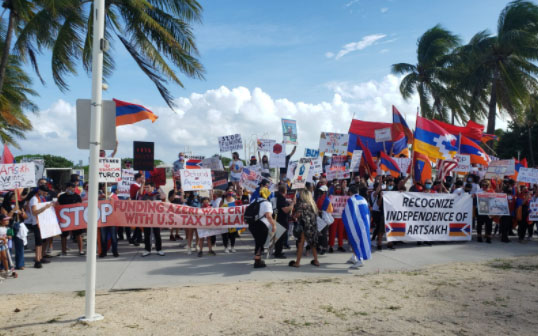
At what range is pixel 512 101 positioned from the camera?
24062 millimetres

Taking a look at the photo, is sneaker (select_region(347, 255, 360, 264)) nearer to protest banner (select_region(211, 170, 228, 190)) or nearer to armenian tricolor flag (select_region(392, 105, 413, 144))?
protest banner (select_region(211, 170, 228, 190))

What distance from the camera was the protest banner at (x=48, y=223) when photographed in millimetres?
8297

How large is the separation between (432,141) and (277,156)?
564cm

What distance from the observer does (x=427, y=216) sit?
10508 millimetres

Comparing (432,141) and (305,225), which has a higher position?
(432,141)

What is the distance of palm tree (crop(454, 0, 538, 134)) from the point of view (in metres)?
23.0

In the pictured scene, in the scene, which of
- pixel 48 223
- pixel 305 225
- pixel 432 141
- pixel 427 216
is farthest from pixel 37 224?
A: pixel 432 141

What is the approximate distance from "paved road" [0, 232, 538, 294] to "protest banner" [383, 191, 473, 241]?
0.40m

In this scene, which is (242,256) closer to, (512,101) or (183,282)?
(183,282)

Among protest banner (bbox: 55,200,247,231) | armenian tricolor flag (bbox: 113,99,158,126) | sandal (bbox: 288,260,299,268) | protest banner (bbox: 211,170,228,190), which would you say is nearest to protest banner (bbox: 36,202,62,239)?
protest banner (bbox: 55,200,247,231)

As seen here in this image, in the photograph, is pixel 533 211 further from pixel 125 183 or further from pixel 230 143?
pixel 125 183

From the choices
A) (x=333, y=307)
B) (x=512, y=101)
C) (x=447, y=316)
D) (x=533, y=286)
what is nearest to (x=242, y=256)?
(x=333, y=307)

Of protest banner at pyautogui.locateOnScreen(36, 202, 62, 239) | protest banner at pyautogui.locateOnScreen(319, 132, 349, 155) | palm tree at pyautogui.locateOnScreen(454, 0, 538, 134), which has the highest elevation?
palm tree at pyautogui.locateOnScreen(454, 0, 538, 134)

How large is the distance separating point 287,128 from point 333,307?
11.1m
